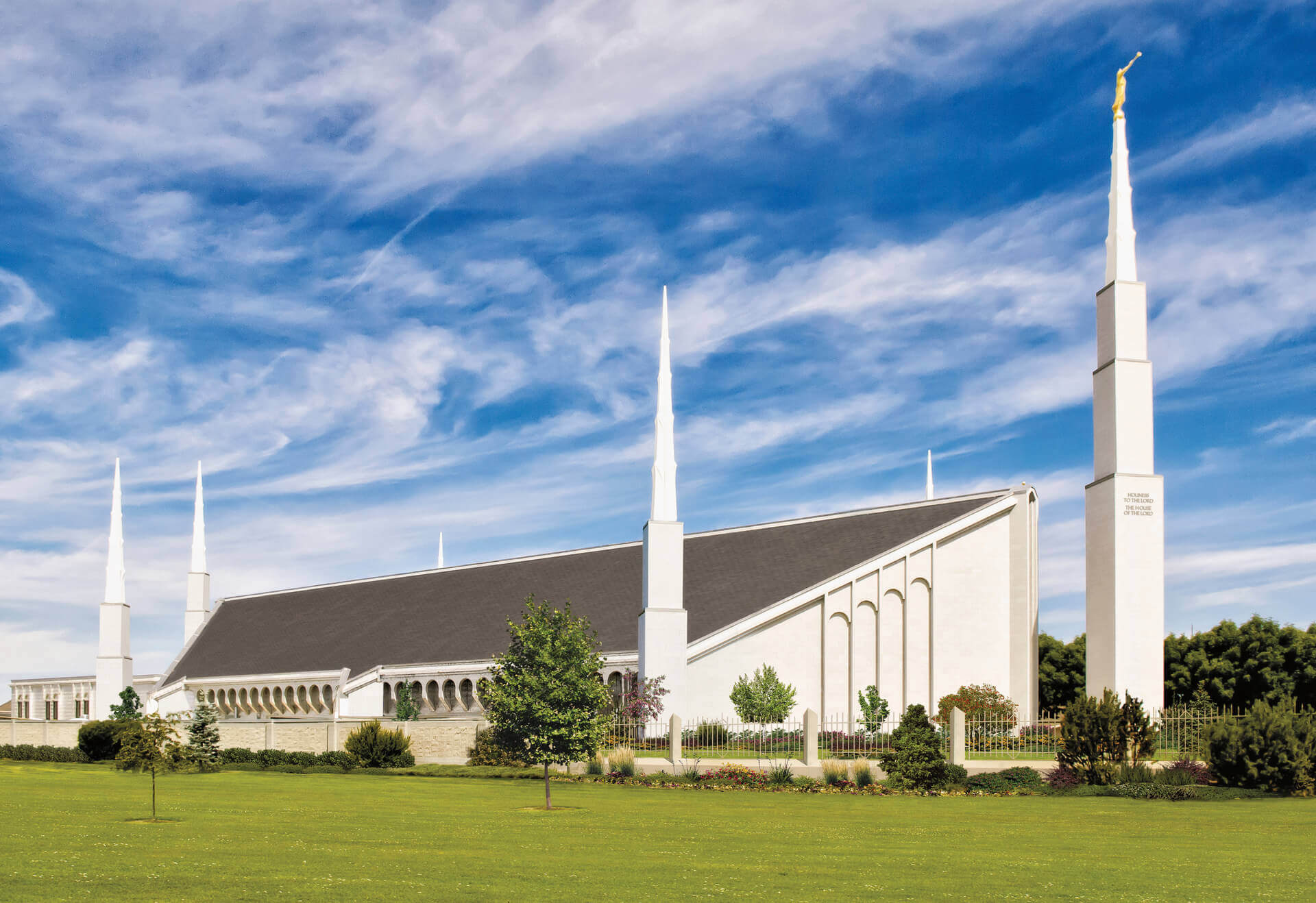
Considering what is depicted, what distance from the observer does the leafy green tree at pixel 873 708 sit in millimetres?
46406

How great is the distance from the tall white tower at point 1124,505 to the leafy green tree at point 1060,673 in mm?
17812

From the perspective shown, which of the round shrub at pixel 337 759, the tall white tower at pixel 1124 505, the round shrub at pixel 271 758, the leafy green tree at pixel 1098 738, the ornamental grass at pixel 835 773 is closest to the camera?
the leafy green tree at pixel 1098 738

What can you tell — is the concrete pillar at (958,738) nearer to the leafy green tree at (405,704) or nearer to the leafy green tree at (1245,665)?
the leafy green tree at (1245,665)

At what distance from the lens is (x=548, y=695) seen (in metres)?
26.9

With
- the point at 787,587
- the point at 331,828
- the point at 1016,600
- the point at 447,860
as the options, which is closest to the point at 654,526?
the point at 787,587

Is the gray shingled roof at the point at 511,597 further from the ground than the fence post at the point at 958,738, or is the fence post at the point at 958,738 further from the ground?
the gray shingled roof at the point at 511,597

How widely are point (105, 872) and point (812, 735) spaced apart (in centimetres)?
2266

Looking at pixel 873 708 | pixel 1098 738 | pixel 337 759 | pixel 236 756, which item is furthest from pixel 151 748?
pixel 873 708

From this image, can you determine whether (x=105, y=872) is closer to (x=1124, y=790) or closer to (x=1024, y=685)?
(x=1124, y=790)

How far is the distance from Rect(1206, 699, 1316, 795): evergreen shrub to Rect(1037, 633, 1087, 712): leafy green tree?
2725 centimetres

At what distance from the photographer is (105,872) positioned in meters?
14.6

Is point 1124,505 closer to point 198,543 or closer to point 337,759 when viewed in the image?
point 337,759

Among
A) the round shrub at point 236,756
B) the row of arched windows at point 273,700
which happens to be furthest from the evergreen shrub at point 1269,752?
the row of arched windows at point 273,700

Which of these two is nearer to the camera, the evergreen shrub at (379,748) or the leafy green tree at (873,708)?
the evergreen shrub at (379,748)
